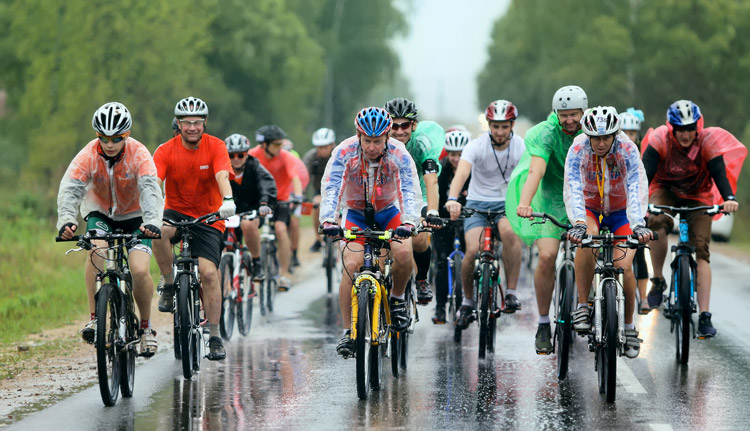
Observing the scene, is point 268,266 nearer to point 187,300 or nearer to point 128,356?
point 187,300

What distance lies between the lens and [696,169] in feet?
36.2

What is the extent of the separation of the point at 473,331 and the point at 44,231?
1391cm

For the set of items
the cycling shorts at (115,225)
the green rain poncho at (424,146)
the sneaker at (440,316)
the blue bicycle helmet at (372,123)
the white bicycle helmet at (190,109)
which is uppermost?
the white bicycle helmet at (190,109)

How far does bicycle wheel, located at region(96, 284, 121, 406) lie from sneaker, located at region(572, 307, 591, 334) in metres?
3.41

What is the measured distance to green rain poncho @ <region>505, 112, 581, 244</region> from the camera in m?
10.1

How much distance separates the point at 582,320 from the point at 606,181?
1081 mm

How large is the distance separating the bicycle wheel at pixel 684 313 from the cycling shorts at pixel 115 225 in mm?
4463

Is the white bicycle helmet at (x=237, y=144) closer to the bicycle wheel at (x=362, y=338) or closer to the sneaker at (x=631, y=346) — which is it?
the bicycle wheel at (x=362, y=338)

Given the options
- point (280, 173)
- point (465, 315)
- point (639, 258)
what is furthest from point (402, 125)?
point (280, 173)

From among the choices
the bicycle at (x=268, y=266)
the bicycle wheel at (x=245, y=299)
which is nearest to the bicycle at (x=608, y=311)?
the bicycle wheel at (x=245, y=299)

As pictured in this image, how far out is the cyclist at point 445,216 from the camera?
12.5 m

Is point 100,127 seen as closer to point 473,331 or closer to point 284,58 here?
point 473,331

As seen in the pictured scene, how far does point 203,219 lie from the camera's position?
31.9 feet

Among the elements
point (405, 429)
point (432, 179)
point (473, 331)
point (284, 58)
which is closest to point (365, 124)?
point (432, 179)
